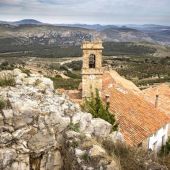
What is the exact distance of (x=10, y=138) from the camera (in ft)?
42.4

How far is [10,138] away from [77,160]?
8.18 ft

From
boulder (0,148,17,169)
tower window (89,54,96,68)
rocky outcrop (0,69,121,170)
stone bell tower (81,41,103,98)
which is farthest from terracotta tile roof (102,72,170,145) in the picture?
boulder (0,148,17,169)

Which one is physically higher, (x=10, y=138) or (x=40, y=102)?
(x=40, y=102)

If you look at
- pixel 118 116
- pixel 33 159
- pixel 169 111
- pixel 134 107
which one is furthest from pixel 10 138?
pixel 169 111

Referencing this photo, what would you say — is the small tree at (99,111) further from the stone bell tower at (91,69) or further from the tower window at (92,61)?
the tower window at (92,61)

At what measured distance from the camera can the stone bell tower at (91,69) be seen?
28.6 metres

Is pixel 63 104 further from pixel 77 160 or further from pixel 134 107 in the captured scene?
pixel 134 107

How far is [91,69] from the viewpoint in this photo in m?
28.8

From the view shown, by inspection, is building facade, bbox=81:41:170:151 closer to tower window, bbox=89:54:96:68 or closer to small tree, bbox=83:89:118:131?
tower window, bbox=89:54:96:68

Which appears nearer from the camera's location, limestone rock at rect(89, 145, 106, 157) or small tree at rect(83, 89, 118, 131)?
limestone rock at rect(89, 145, 106, 157)

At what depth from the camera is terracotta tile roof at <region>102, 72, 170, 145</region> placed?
24.7 m

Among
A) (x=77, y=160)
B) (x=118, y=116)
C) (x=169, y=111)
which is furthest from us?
(x=169, y=111)

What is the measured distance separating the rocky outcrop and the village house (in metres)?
11.2

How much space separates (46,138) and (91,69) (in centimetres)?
1594
